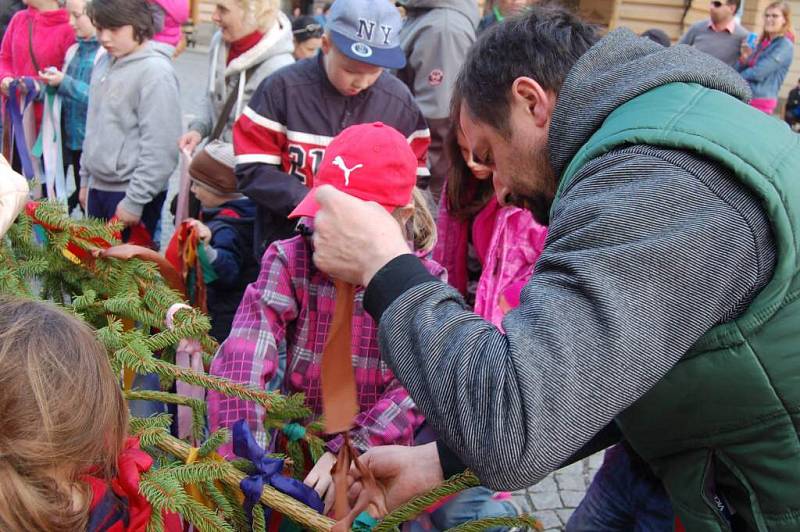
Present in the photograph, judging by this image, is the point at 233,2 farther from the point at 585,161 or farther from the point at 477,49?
the point at 585,161

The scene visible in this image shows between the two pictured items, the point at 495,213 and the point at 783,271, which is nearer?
the point at 783,271

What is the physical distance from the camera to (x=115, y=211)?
14.5 ft

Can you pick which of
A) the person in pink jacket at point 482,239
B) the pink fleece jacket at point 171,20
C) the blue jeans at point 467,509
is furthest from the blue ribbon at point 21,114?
the blue jeans at point 467,509

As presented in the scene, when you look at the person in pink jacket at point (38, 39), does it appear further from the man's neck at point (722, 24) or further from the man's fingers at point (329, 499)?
the man's neck at point (722, 24)

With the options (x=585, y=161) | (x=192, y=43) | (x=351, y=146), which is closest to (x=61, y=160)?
(x=351, y=146)

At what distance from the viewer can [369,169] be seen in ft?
6.95

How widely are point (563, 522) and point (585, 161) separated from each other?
2489 mm

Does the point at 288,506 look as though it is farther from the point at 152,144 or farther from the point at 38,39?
the point at 38,39

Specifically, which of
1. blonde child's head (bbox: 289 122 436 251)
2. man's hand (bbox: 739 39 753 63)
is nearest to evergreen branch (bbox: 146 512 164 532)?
blonde child's head (bbox: 289 122 436 251)

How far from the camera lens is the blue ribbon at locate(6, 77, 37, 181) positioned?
5.05m

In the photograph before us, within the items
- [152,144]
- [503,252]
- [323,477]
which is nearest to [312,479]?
[323,477]

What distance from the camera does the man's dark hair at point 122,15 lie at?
419cm

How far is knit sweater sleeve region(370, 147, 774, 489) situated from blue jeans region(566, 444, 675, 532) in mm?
1093

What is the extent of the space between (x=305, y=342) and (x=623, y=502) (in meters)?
0.94
